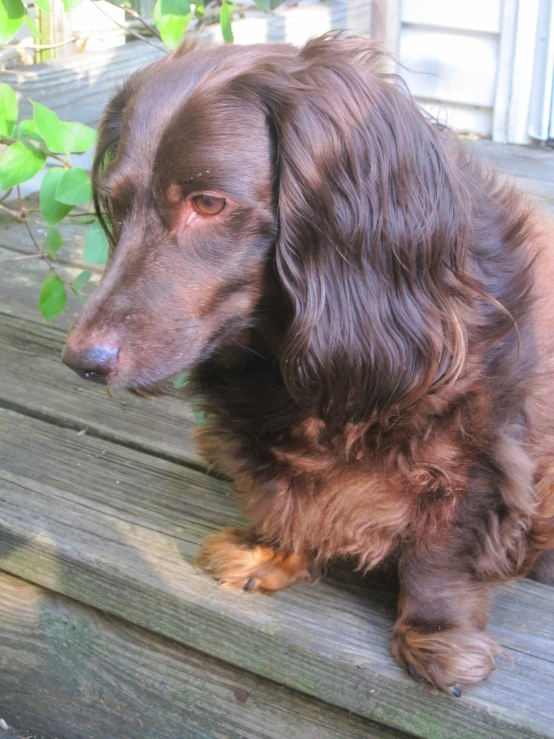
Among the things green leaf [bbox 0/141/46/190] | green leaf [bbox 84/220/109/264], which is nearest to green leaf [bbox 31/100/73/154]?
green leaf [bbox 0/141/46/190]

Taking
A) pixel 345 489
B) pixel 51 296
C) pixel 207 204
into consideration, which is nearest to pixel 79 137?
pixel 51 296

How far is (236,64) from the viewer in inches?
61.7

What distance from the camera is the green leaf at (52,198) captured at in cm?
215

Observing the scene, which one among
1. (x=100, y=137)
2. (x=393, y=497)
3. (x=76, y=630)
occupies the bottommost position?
(x=76, y=630)

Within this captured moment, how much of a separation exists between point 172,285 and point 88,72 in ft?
7.66

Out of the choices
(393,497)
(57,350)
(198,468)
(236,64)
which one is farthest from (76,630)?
(236,64)

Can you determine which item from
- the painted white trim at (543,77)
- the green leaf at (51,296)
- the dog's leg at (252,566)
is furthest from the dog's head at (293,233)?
the painted white trim at (543,77)

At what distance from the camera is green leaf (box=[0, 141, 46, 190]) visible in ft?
6.90

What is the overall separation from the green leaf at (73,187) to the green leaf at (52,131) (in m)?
0.06

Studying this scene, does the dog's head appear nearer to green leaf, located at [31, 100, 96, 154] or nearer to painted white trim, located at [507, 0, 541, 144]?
green leaf, located at [31, 100, 96, 154]

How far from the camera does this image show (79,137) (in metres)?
2.07

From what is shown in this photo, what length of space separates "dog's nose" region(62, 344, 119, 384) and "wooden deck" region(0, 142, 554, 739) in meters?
0.56

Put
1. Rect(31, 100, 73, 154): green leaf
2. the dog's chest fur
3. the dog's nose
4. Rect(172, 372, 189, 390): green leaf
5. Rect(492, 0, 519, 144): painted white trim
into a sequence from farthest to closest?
Rect(492, 0, 519, 144): painted white trim < Rect(31, 100, 73, 154): green leaf < Rect(172, 372, 189, 390): green leaf < the dog's chest fur < the dog's nose

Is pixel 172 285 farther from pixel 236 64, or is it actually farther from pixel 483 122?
pixel 483 122
